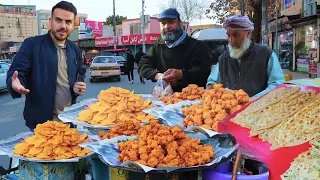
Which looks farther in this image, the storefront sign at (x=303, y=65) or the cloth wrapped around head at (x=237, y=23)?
the storefront sign at (x=303, y=65)

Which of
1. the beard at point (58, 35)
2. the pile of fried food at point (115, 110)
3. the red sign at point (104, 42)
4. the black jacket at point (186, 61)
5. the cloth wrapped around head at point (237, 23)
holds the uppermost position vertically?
the red sign at point (104, 42)

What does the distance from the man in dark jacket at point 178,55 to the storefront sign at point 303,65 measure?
1795cm

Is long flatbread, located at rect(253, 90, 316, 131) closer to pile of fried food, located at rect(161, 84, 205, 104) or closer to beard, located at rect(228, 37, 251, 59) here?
pile of fried food, located at rect(161, 84, 205, 104)

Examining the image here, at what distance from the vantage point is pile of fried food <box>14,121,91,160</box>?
2.21 metres

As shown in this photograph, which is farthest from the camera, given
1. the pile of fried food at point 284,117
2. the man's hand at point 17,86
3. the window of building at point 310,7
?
the window of building at point 310,7

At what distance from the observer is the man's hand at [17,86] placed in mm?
2844

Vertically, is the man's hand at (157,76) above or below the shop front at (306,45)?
below

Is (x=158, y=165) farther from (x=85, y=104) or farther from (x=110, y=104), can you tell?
(x=85, y=104)

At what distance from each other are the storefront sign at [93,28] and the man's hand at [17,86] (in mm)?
58063

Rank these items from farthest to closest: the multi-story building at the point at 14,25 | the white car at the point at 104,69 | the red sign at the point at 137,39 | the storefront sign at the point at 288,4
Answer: the multi-story building at the point at 14,25
the red sign at the point at 137,39
the storefront sign at the point at 288,4
the white car at the point at 104,69

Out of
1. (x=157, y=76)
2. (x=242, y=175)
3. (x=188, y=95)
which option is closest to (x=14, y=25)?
(x=157, y=76)

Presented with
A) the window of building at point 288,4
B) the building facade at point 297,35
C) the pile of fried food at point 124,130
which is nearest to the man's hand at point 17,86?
the pile of fried food at point 124,130

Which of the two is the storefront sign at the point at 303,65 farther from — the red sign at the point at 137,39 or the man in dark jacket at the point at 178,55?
the red sign at the point at 137,39

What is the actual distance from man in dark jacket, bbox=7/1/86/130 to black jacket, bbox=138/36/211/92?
1120mm
